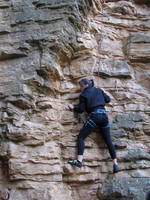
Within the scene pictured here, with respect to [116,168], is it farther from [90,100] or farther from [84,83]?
[84,83]

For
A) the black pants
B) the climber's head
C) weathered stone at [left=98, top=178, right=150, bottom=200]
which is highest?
the climber's head

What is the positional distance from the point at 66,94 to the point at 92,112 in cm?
81

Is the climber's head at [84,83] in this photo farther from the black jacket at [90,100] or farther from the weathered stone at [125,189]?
the weathered stone at [125,189]

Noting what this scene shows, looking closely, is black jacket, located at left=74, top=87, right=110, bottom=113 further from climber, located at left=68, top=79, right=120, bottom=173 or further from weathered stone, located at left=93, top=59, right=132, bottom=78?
weathered stone, located at left=93, top=59, right=132, bottom=78

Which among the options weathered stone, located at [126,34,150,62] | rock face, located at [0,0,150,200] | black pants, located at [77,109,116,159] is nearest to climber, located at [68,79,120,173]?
black pants, located at [77,109,116,159]

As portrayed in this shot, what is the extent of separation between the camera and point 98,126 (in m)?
7.02

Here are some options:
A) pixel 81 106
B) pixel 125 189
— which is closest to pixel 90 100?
pixel 81 106

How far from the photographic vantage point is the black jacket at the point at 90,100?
276 inches

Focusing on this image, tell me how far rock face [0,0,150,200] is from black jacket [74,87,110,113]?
0.93 feet

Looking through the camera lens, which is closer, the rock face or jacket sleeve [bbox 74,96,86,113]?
the rock face

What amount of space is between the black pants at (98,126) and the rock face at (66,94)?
234mm

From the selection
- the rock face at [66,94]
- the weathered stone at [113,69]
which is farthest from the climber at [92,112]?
the weathered stone at [113,69]

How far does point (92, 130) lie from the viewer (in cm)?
697

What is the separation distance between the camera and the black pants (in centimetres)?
679
